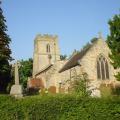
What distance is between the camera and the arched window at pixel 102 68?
4194cm

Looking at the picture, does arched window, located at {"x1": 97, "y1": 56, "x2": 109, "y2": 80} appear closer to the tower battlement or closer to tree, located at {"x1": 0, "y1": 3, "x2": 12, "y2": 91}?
tree, located at {"x1": 0, "y1": 3, "x2": 12, "y2": 91}

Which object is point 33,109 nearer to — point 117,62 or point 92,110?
point 92,110

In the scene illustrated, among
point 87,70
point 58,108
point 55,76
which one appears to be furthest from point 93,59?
point 58,108

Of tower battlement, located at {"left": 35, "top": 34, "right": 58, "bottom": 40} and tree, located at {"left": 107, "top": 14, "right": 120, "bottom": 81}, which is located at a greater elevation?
tower battlement, located at {"left": 35, "top": 34, "right": 58, "bottom": 40}

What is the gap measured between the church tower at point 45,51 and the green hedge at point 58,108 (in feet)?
184

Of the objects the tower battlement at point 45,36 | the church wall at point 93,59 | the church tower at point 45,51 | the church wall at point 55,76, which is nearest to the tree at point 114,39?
the church wall at point 93,59

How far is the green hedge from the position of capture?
16.0 meters

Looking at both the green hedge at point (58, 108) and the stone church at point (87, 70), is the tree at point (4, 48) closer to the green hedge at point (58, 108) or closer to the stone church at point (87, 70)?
the stone church at point (87, 70)

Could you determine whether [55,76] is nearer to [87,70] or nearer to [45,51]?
[87,70]

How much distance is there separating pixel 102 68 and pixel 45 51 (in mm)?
34494

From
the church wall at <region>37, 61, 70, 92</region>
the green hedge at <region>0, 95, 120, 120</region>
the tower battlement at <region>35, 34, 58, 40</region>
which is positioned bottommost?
the green hedge at <region>0, 95, 120, 120</region>

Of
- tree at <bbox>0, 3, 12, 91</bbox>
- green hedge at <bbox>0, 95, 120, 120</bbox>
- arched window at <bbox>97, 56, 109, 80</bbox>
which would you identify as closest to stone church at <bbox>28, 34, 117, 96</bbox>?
arched window at <bbox>97, 56, 109, 80</bbox>

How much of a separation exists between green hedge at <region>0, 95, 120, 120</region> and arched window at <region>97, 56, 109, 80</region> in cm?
2466

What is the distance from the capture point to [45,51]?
75.3 metres
